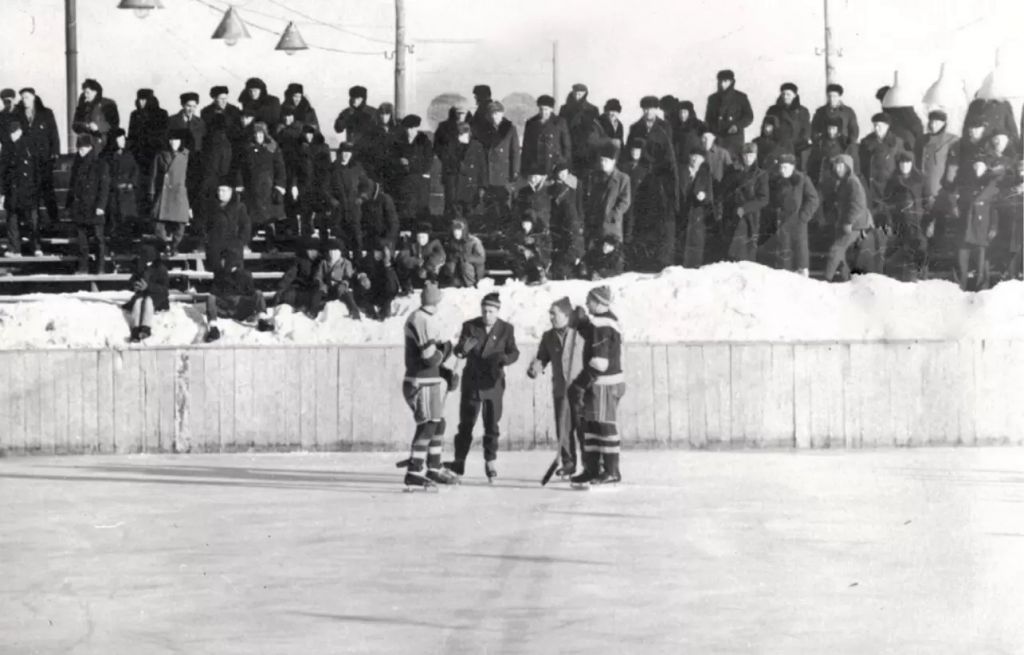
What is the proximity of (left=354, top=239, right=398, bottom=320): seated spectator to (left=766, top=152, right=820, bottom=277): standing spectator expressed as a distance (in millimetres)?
4883

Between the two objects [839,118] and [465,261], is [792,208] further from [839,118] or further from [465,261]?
[465,261]

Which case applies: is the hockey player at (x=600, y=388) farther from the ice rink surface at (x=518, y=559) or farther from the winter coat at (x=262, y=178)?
the winter coat at (x=262, y=178)

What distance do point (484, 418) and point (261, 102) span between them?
8.76m

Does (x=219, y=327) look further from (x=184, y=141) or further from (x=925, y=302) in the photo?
(x=925, y=302)

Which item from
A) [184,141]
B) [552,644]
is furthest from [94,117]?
[552,644]

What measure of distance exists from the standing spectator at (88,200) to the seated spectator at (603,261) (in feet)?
20.3

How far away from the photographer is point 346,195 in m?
25.4

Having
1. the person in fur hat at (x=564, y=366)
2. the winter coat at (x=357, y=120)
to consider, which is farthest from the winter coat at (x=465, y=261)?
the person in fur hat at (x=564, y=366)

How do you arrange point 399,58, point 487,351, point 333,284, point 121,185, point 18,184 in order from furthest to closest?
Answer: 1. point 399,58
2. point 18,184
3. point 121,185
4. point 333,284
5. point 487,351

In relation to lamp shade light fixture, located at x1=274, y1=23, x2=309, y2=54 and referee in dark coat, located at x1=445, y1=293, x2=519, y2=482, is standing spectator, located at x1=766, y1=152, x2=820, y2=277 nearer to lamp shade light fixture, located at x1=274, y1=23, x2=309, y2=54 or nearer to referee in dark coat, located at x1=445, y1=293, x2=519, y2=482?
lamp shade light fixture, located at x1=274, y1=23, x2=309, y2=54

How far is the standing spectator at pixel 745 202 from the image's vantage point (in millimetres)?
25266

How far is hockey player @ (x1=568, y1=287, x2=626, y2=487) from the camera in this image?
59.7ft

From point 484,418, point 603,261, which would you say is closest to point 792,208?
point 603,261

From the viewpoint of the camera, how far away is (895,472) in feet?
65.6
